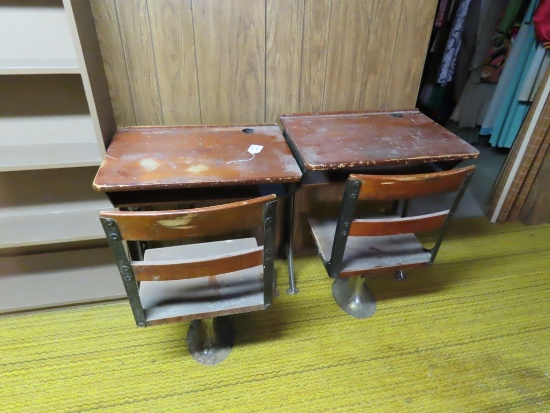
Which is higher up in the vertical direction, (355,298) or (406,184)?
(406,184)

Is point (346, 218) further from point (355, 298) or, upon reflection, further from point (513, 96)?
point (513, 96)

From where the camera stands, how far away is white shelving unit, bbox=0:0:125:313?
50.4 inches

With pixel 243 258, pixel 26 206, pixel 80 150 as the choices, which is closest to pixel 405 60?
pixel 243 258

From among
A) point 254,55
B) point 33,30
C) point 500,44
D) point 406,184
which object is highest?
point 33,30

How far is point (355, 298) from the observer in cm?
177

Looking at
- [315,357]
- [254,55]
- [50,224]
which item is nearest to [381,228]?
[315,357]

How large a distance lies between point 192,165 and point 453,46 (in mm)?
2094

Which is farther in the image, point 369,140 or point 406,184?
point 369,140

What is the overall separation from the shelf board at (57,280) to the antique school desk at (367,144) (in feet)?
3.77

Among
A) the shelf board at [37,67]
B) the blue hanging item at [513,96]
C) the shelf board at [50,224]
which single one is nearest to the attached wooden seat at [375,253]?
the shelf board at [50,224]

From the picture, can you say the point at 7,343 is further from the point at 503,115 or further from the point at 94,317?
the point at 503,115

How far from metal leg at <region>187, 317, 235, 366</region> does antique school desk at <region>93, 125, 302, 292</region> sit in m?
0.59

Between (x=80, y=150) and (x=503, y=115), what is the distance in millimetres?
3130

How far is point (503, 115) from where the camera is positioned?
2.88 m
